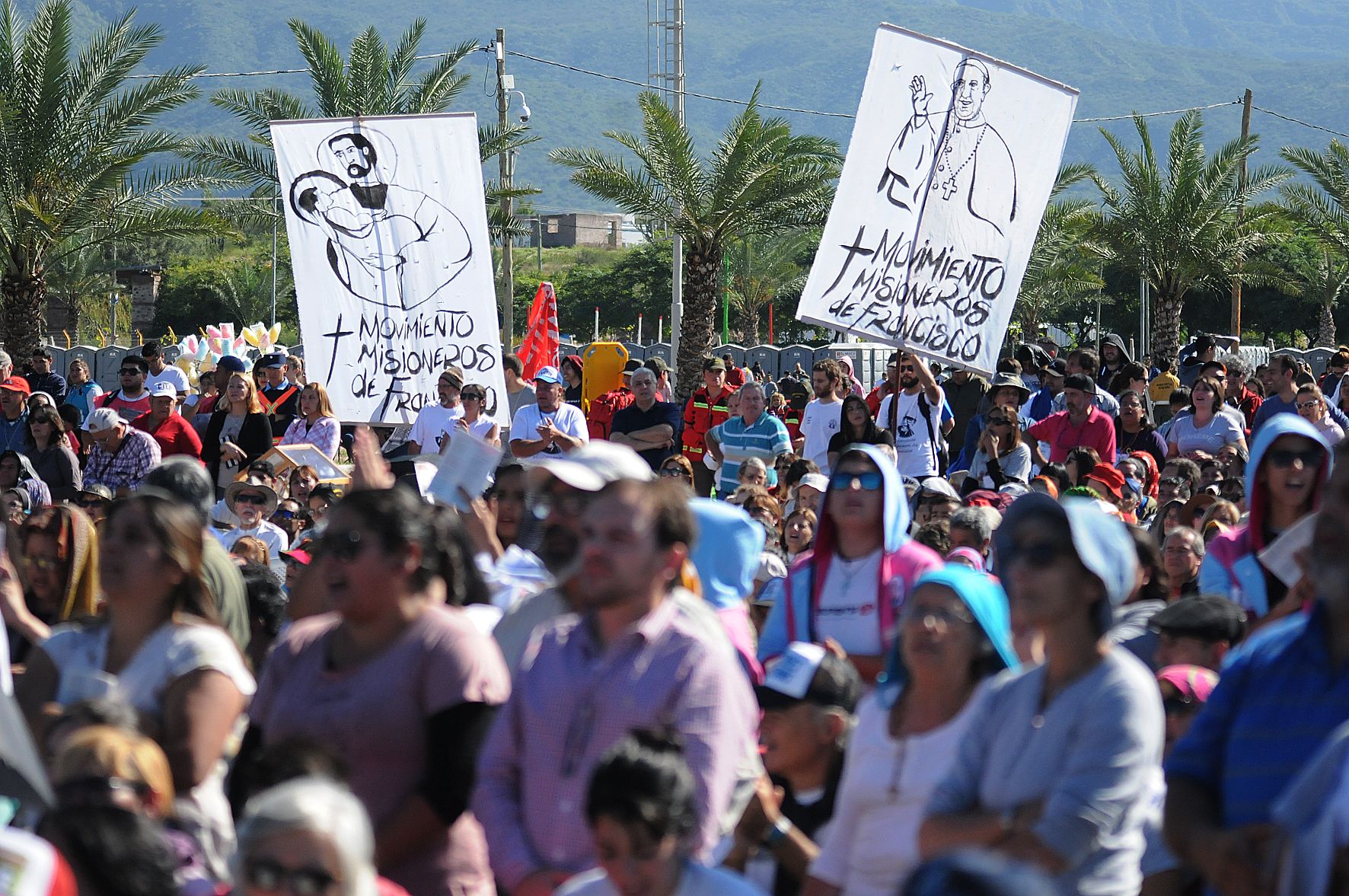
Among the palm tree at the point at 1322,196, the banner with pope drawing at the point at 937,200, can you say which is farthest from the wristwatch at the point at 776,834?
the palm tree at the point at 1322,196

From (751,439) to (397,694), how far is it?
24.0 feet

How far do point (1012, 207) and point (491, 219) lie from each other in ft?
56.5

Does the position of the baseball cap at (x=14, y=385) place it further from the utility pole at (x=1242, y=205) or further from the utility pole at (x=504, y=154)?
the utility pole at (x=1242, y=205)

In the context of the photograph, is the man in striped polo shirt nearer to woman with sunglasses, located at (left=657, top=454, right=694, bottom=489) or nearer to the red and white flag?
woman with sunglasses, located at (left=657, top=454, right=694, bottom=489)

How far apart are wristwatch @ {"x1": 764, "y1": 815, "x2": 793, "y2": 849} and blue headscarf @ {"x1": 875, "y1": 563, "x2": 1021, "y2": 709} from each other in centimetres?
41

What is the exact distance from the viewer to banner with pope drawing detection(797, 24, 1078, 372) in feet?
31.7

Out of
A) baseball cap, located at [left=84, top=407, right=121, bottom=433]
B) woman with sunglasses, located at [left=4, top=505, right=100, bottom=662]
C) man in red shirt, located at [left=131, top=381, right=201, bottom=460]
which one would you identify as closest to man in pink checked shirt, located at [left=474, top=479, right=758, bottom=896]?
woman with sunglasses, located at [left=4, top=505, right=100, bottom=662]

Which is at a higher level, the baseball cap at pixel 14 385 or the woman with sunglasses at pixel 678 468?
the baseball cap at pixel 14 385

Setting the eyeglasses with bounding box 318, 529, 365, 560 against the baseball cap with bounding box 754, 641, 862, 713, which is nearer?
the eyeglasses with bounding box 318, 529, 365, 560

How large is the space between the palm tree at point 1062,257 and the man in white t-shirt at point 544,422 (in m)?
10.0

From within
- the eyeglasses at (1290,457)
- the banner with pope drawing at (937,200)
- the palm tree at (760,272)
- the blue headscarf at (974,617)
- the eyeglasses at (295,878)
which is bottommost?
the palm tree at (760,272)

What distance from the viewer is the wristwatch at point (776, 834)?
3.72 m

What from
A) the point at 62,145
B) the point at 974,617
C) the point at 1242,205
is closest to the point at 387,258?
the point at 974,617

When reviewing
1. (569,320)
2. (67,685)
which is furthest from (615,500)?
(569,320)
